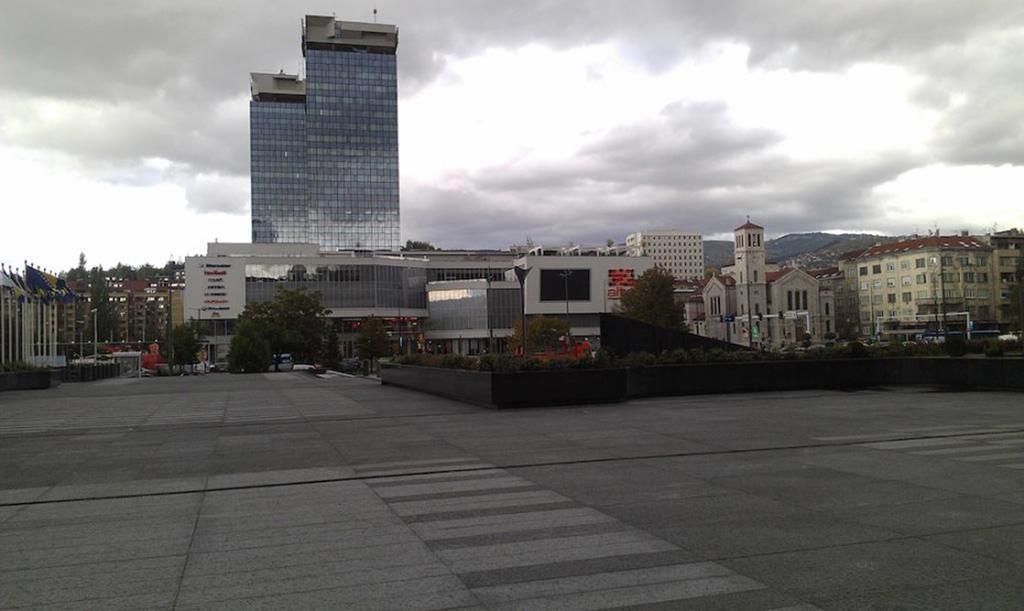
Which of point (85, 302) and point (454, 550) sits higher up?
point (85, 302)

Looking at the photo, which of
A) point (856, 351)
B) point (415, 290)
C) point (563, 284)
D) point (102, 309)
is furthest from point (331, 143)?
point (856, 351)

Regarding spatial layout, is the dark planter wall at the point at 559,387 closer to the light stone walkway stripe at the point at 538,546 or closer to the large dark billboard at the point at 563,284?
the light stone walkway stripe at the point at 538,546

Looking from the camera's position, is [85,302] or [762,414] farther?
[85,302]

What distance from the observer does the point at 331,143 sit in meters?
178

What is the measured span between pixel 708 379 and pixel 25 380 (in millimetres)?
30641

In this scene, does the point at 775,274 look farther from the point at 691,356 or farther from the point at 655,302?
the point at 691,356

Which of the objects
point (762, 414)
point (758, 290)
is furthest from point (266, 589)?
point (758, 290)

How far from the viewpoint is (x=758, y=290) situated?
Result: 5989 inches

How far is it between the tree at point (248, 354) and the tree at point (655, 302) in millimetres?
48252

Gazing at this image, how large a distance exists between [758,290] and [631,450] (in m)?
149

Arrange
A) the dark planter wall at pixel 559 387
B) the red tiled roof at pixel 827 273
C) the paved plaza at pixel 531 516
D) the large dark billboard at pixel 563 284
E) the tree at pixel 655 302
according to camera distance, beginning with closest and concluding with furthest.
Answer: the paved plaza at pixel 531 516 < the dark planter wall at pixel 559 387 < the tree at pixel 655 302 < the large dark billboard at pixel 563 284 < the red tiled roof at pixel 827 273

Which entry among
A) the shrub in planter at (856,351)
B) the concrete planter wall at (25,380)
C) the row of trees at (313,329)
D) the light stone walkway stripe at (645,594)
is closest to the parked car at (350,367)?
the row of trees at (313,329)

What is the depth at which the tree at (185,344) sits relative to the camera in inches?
3789

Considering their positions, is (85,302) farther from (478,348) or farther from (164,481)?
(164,481)
